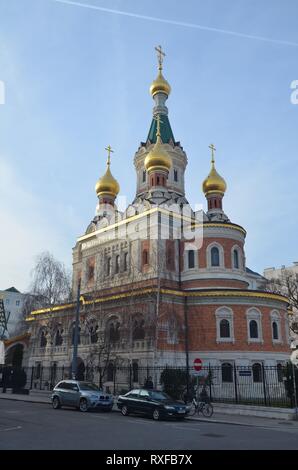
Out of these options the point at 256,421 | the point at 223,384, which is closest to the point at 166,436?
the point at 256,421

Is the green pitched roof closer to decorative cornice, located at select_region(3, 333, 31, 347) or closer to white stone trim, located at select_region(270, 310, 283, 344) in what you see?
white stone trim, located at select_region(270, 310, 283, 344)

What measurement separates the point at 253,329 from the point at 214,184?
49.3ft

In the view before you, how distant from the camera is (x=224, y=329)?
30328mm

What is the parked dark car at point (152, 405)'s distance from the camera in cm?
1591

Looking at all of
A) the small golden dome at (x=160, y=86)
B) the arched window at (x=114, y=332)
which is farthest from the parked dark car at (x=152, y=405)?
the small golden dome at (x=160, y=86)

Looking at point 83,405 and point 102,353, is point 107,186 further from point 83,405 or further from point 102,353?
point 83,405

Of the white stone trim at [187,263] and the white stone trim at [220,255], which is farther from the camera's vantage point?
the white stone trim at [187,263]

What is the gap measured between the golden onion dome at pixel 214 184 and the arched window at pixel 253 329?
1414cm

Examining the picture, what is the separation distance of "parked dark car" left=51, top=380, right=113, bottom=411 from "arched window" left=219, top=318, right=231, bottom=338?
524 inches

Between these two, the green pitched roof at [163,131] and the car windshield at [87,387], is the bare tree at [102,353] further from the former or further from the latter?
the green pitched roof at [163,131]

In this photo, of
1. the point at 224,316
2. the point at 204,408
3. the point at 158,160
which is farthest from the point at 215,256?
the point at 204,408

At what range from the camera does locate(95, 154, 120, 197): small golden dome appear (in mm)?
42938
